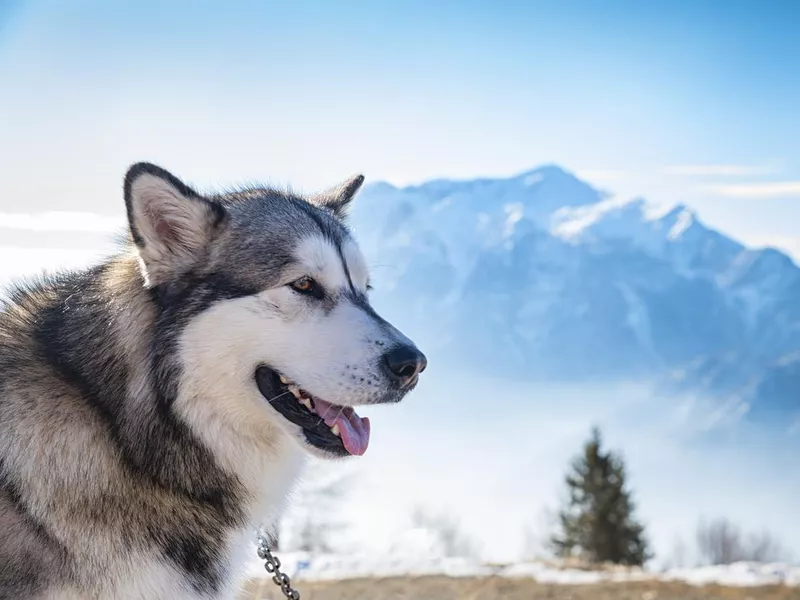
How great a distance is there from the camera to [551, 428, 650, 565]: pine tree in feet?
91.9

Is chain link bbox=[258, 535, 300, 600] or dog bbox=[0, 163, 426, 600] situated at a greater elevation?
dog bbox=[0, 163, 426, 600]

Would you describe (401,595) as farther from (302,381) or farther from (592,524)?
(592,524)

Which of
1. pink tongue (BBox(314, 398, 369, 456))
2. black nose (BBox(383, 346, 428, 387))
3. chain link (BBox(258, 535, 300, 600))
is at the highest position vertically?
black nose (BBox(383, 346, 428, 387))

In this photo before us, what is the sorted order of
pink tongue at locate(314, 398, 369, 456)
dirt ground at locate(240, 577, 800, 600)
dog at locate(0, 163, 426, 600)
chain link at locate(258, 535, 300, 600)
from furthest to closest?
1. dirt ground at locate(240, 577, 800, 600)
2. chain link at locate(258, 535, 300, 600)
3. pink tongue at locate(314, 398, 369, 456)
4. dog at locate(0, 163, 426, 600)

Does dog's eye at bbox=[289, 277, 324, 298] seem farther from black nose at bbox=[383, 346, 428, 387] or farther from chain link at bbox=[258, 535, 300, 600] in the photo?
chain link at bbox=[258, 535, 300, 600]

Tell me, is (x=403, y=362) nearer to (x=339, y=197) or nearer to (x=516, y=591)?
(x=339, y=197)

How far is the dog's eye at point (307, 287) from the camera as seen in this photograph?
13.0 ft

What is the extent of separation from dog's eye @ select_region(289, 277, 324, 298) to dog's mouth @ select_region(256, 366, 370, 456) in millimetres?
385

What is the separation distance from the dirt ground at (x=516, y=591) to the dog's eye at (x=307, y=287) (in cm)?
444

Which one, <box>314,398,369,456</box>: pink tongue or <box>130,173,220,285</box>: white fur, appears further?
<box>314,398,369,456</box>: pink tongue

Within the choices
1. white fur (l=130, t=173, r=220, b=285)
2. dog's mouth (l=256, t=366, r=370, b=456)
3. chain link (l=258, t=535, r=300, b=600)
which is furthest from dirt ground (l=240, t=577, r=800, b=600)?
white fur (l=130, t=173, r=220, b=285)

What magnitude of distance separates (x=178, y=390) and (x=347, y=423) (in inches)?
30.1

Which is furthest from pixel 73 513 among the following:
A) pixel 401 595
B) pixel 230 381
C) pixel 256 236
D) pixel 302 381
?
pixel 401 595

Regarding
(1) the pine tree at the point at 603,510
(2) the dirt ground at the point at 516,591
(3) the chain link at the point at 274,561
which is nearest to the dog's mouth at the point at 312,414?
(3) the chain link at the point at 274,561
